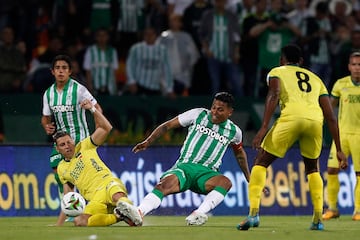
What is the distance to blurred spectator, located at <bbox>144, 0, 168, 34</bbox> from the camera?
2330 cm

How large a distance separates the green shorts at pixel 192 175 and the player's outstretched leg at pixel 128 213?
3.26 feet

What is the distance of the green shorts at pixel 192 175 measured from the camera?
1499 cm

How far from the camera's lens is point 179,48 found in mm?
22984

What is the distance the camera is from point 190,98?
22656mm

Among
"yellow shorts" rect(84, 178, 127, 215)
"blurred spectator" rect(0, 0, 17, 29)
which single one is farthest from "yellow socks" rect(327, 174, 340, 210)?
"blurred spectator" rect(0, 0, 17, 29)

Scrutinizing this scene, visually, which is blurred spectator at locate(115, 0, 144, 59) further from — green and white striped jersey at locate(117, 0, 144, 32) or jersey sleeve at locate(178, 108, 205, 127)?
jersey sleeve at locate(178, 108, 205, 127)

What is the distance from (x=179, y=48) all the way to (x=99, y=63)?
1665 millimetres

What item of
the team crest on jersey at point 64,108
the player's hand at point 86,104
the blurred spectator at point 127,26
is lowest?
the team crest on jersey at point 64,108

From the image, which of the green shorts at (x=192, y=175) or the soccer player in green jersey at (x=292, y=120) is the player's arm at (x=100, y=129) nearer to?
the green shorts at (x=192, y=175)

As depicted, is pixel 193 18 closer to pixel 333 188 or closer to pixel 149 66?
pixel 149 66

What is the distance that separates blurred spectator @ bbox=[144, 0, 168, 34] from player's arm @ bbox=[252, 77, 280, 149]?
31.1ft

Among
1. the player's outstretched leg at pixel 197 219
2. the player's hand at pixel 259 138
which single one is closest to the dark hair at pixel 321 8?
the player's outstretched leg at pixel 197 219

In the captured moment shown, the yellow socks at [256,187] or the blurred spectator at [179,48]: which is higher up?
the blurred spectator at [179,48]

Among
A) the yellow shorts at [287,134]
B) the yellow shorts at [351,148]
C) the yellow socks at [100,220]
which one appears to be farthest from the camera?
the yellow shorts at [351,148]
